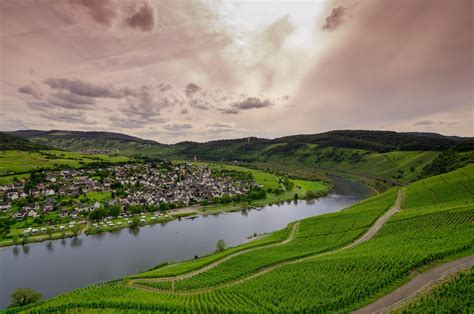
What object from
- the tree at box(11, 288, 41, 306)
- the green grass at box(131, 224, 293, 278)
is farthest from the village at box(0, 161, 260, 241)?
the green grass at box(131, 224, 293, 278)

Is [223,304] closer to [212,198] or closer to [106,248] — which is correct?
[106,248]

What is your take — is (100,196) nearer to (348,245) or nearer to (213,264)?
(213,264)

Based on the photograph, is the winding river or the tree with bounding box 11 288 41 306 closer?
the tree with bounding box 11 288 41 306

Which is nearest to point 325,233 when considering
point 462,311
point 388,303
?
point 388,303

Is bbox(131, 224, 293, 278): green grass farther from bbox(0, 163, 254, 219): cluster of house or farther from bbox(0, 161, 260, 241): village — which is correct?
bbox(0, 163, 254, 219): cluster of house

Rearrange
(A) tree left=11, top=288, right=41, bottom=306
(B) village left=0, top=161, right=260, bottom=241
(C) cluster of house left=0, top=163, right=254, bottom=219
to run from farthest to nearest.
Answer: (C) cluster of house left=0, top=163, right=254, bottom=219, (B) village left=0, top=161, right=260, bottom=241, (A) tree left=11, top=288, right=41, bottom=306

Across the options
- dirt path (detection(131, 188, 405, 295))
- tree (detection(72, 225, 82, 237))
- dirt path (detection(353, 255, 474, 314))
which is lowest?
tree (detection(72, 225, 82, 237))
